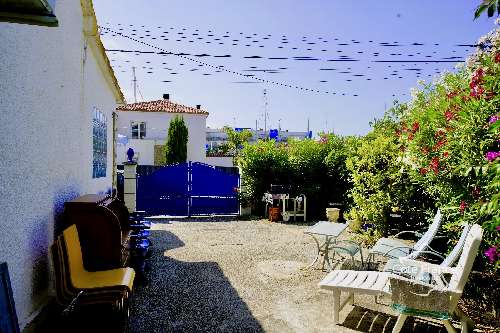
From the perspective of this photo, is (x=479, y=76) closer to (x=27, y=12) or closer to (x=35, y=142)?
(x=27, y=12)

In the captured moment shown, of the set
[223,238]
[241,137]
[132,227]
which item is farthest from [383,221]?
[241,137]

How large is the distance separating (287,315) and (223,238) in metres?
5.56

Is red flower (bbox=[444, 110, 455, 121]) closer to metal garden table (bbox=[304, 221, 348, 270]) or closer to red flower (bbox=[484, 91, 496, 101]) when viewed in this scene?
red flower (bbox=[484, 91, 496, 101])

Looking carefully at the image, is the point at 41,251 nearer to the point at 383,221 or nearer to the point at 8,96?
the point at 8,96

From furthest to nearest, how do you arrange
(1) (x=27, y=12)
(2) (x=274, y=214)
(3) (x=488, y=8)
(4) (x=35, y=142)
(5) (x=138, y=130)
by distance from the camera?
(5) (x=138, y=130) < (2) (x=274, y=214) < (4) (x=35, y=142) < (1) (x=27, y=12) < (3) (x=488, y=8)

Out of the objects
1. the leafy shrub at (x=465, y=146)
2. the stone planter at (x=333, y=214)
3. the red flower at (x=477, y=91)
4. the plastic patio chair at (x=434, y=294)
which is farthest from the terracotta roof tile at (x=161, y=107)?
the plastic patio chair at (x=434, y=294)

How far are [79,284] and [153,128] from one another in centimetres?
3011

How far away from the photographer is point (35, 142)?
4098 millimetres

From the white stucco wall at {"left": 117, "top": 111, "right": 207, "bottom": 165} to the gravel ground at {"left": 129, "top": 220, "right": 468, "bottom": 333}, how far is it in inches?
956

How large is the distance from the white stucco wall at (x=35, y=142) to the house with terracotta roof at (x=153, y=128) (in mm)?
26842

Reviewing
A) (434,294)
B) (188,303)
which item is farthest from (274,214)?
(434,294)

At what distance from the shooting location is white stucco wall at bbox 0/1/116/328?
11.1ft

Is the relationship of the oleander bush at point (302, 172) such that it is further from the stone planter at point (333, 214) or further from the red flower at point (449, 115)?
the red flower at point (449, 115)

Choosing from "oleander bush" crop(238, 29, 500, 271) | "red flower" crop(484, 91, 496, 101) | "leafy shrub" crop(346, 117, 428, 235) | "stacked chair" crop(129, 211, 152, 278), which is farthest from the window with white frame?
"red flower" crop(484, 91, 496, 101)
